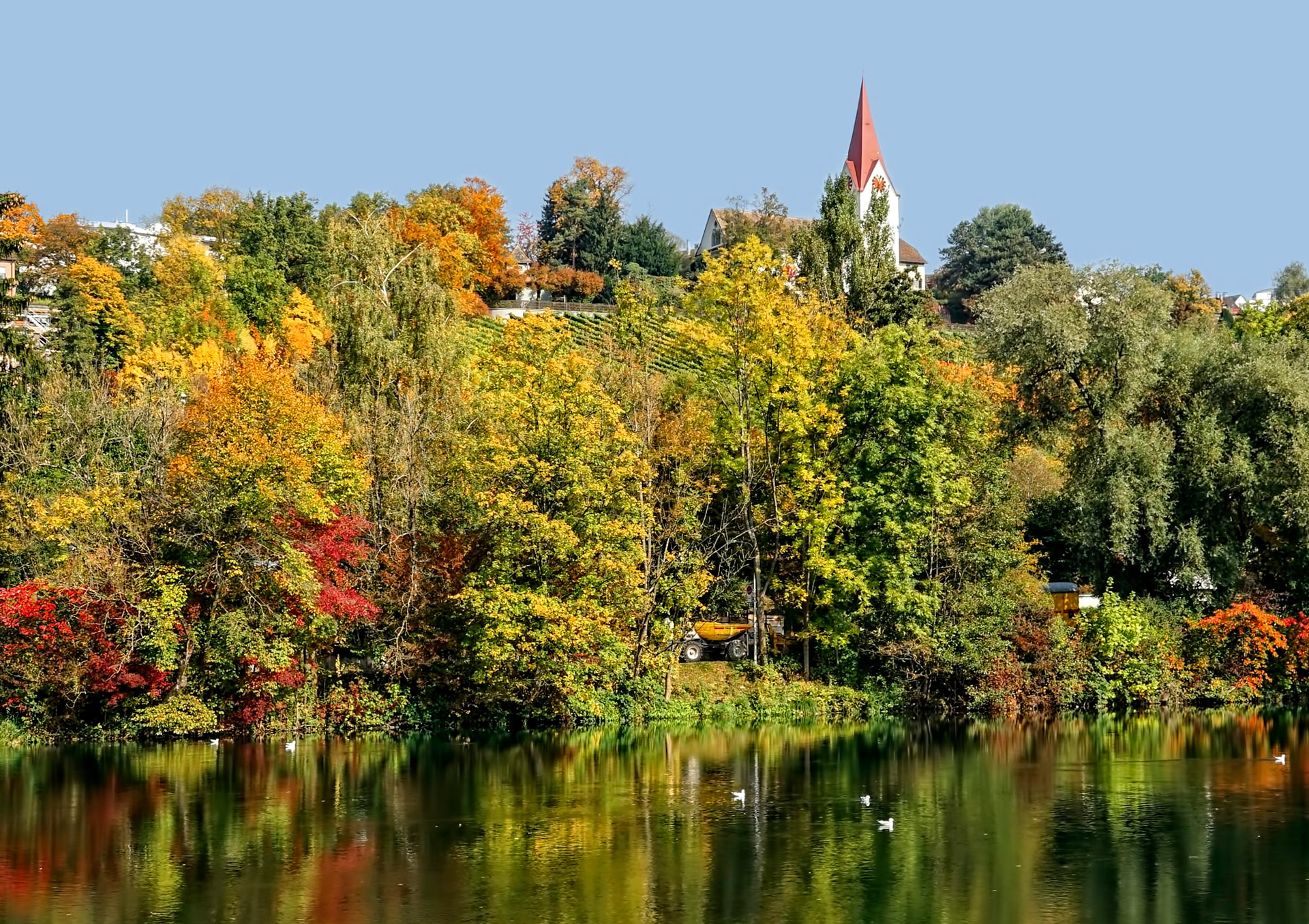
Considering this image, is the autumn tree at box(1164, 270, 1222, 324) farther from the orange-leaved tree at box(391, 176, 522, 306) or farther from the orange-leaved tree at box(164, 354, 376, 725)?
the orange-leaved tree at box(164, 354, 376, 725)

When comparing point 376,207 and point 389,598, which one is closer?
point 389,598

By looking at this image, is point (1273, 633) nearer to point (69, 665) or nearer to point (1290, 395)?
point (1290, 395)

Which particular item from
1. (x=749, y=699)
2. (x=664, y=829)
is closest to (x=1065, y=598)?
(x=749, y=699)

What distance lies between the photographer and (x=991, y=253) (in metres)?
135

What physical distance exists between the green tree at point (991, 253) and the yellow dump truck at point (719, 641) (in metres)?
85.8

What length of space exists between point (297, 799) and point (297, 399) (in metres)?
14.4

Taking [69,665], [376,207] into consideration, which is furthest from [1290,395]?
[376,207]

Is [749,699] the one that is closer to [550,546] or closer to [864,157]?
[550,546]

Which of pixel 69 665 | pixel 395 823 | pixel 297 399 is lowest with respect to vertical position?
pixel 395 823

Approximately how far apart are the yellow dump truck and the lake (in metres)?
6.04

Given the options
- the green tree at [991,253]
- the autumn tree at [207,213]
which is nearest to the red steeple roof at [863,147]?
the green tree at [991,253]

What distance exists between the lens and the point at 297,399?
4238cm

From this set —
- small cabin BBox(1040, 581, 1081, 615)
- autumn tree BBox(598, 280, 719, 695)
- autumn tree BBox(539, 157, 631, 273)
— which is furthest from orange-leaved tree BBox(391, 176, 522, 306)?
small cabin BBox(1040, 581, 1081, 615)

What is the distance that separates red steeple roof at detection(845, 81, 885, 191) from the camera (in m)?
130
